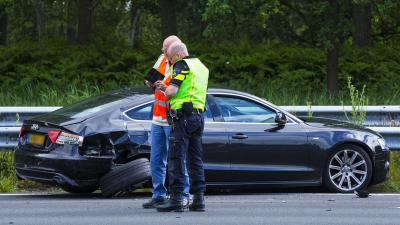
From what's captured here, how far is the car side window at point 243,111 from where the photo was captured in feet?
38.4

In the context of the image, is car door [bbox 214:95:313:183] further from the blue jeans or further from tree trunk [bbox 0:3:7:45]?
tree trunk [bbox 0:3:7:45]

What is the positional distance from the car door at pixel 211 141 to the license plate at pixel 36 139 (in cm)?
100

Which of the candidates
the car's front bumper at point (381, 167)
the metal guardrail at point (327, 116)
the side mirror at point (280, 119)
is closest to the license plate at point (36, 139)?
the metal guardrail at point (327, 116)

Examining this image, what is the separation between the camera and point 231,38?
1146 inches

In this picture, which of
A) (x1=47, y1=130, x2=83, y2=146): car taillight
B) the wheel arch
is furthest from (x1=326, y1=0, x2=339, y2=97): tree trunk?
(x1=47, y1=130, x2=83, y2=146): car taillight

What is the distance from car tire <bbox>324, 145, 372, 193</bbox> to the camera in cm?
1189

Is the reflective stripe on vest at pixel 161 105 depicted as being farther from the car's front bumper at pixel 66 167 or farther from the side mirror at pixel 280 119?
the side mirror at pixel 280 119

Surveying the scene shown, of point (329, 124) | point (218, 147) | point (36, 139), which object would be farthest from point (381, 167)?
point (36, 139)

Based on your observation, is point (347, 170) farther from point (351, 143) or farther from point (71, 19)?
point (71, 19)

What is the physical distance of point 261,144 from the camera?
11625 millimetres

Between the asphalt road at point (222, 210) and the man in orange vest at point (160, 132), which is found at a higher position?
the man in orange vest at point (160, 132)

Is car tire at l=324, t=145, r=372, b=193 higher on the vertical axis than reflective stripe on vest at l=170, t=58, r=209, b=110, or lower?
lower

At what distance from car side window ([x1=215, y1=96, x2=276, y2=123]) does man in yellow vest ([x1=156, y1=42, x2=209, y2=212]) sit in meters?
1.90

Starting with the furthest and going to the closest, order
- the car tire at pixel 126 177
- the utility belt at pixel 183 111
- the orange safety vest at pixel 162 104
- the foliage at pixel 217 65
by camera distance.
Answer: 1. the foliage at pixel 217 65
2. the car tire at pixel 126 177
3. the orange safety vest at pixel 162 104
4. the utility belt at pixel 183 111
